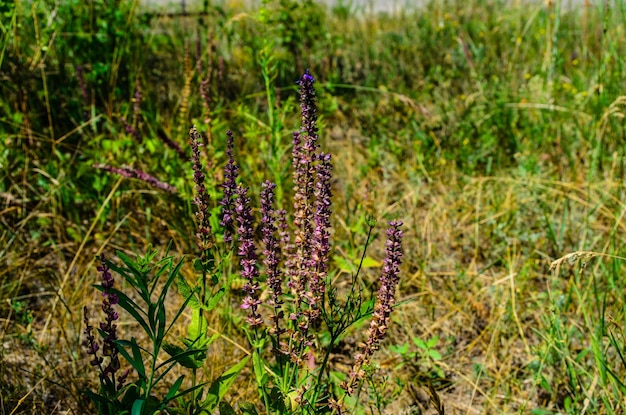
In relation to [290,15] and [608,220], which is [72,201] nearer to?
[290,15]

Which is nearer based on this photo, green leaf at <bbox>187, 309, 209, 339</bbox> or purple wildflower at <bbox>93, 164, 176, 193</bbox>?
green leaf at <bbox>187, 309, 209, 339</bbox>

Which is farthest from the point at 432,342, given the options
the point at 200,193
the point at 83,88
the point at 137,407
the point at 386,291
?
the point at 83,88

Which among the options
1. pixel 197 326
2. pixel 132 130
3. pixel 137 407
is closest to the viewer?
pixel 137 407

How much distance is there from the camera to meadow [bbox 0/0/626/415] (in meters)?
1.55

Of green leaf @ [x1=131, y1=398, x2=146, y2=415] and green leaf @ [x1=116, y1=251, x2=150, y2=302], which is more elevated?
green leaf @ [x1=116, y1=251, x2=150, y2=302]

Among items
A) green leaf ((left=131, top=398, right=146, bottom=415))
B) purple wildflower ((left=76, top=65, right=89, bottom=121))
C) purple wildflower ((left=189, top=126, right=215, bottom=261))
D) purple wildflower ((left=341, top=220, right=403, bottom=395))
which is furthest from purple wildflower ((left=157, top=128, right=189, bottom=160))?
green leaf ((left=131, top=398, right=146, bottom=415))

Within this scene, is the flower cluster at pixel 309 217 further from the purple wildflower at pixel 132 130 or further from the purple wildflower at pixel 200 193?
the purple wildflower at pixel 132 130

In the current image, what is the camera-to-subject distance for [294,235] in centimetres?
219

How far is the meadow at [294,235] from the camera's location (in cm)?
155

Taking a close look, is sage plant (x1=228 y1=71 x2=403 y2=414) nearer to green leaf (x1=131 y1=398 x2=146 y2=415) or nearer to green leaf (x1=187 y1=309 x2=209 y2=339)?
green leaf (x1=187 y1=309 x2=209 y2=339)

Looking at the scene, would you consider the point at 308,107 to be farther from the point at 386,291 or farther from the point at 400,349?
the point at 400,349

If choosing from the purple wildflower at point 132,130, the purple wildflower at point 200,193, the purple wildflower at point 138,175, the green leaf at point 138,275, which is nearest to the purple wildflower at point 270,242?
the purple wildflower at point 200,193

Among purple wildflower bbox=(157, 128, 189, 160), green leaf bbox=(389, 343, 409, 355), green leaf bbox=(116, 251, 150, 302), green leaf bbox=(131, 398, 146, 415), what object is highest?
purple wildflower bbox=(157, 128, 189, 160)

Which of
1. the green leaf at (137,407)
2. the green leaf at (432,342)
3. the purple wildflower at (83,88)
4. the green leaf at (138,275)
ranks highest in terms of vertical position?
the purple wildflower at (83,88)
